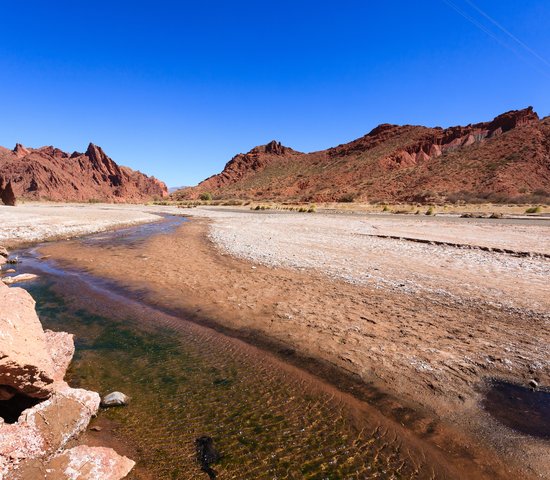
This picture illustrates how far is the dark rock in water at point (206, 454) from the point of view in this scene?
11.9ft

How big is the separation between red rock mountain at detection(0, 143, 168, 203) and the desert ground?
428 ft

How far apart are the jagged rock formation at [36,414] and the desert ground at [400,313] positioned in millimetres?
3261

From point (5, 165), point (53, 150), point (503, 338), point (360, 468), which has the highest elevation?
point (53, 150)

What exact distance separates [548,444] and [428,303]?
4.23 metres

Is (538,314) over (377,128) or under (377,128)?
under

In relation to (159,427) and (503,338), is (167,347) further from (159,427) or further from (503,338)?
(503,338)

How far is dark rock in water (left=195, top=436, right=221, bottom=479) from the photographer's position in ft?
11.9

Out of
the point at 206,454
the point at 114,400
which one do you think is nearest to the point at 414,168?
the point at 114,400

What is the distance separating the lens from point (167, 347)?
655 centimetres

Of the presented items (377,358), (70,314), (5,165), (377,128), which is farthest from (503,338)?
(5,165)

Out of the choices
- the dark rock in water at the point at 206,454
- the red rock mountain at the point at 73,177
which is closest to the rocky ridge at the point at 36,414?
the dark rock in water at the point at 206,454

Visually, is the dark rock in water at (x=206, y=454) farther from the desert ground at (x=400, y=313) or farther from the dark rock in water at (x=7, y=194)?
the dark rock in water at (x=7, y=194)

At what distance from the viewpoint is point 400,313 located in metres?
7.47

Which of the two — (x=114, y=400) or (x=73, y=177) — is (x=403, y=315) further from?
(x=73, y=177)
